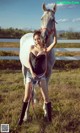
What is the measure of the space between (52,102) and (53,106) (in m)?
0.12

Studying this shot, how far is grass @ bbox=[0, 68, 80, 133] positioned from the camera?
2438 millimetres

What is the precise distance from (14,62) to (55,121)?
2053 millimetres

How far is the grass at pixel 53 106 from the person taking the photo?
244 centimetres

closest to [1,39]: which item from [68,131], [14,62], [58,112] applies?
[14,62]

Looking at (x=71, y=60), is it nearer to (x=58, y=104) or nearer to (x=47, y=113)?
(x=58, y=104)

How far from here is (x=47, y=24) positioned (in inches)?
92.2

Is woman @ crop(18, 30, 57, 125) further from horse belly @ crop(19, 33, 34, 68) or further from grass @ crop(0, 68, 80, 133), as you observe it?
grass @ crop(0, 68, 80, 133)

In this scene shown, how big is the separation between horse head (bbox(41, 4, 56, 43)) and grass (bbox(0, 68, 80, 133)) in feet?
2.19

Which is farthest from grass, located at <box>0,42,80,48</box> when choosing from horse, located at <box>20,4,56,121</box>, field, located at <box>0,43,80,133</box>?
horse, located at <box>20,4,56,121</box>

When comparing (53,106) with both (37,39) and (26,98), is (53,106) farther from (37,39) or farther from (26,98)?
(37,39)

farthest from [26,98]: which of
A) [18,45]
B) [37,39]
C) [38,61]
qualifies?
[18,45]

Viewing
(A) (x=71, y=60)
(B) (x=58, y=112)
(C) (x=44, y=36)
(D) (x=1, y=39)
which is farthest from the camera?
(A) (x=71, y=60)

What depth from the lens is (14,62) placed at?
4.43 metres

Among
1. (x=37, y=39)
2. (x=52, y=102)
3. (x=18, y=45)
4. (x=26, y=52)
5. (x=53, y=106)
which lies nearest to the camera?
(x=37, y=39)
